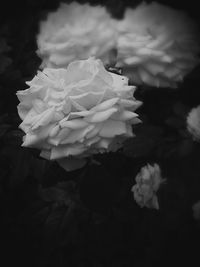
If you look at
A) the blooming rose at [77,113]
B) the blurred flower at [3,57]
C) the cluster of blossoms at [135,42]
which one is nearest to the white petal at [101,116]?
the blooming rose at [77,113]

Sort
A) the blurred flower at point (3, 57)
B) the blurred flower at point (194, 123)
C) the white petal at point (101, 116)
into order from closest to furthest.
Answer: the white petal at point (101, 116), the blurred flower at point (194, 123), the blurred flower at point (3, 57)

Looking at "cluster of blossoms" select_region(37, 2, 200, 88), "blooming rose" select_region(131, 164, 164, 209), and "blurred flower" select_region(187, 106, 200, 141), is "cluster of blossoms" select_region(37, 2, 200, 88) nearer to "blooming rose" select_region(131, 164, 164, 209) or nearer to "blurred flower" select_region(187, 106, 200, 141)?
"blurred flower" select_region(187, 106, 200, 141)

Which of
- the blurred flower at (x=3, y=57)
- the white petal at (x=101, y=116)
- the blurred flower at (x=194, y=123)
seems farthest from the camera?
the blurred flower at (x=3, y=57)

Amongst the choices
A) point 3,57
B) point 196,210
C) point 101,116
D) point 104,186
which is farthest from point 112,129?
point 3,57

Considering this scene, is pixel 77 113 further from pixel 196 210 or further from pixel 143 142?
pixel 196 210

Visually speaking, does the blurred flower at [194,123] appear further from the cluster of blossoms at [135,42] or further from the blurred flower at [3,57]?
the blurred flower at [3,57]

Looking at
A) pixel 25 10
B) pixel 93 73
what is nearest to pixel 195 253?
pixel 93 73

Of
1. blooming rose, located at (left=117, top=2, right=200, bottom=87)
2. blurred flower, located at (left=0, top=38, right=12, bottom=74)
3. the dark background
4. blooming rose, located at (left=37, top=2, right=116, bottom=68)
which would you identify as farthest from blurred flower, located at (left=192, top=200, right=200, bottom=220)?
blurred flower, located at (left=0, top=38, right=12, bottom=74)
